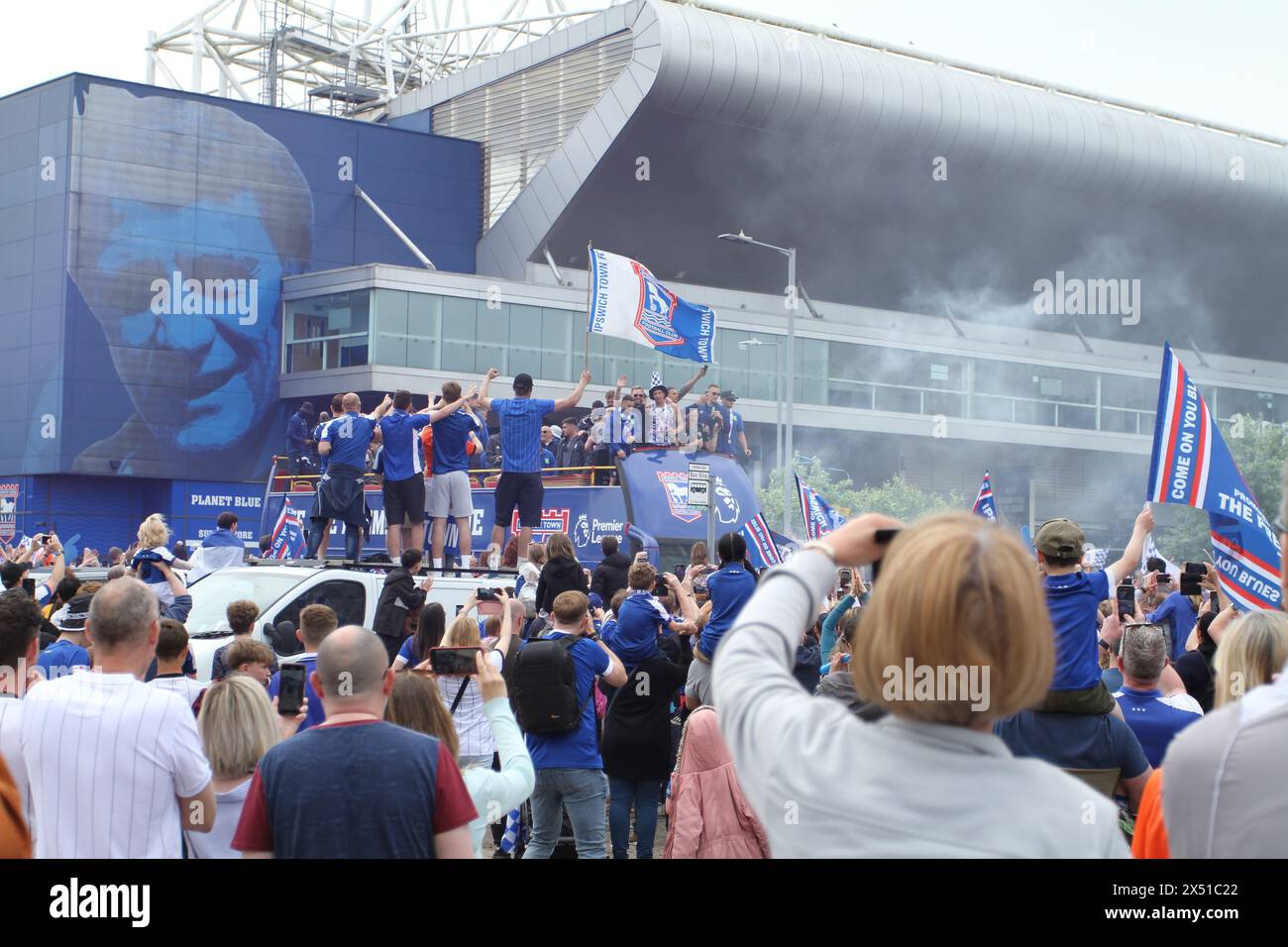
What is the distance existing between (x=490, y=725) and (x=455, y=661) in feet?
1.35

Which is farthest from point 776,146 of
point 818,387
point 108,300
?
point 108,300

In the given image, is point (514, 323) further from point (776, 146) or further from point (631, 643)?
point (631, 643)

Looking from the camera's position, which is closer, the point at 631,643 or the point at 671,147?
the point at 631,643

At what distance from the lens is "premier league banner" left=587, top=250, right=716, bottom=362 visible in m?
18.8

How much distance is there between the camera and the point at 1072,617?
5.80 metres

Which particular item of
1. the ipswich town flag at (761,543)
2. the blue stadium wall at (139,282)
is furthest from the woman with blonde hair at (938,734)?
the blue stadium wall at (139,282)

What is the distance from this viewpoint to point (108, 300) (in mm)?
42469

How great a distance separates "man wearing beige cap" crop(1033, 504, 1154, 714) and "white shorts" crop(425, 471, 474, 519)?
10.3 metres

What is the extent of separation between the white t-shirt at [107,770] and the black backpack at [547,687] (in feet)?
12.2

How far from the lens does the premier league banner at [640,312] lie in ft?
61.7

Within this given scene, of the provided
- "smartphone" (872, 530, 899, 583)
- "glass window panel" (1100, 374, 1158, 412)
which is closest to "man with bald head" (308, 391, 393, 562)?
"smartphone" (872, 530, 899, 583)

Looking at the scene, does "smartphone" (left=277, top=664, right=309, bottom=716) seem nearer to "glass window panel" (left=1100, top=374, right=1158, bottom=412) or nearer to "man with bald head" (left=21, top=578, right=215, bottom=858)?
"man with bald head" (left=21, top=578, right=215, bottom=858)

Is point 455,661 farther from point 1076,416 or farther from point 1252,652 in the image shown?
point 1076,416
